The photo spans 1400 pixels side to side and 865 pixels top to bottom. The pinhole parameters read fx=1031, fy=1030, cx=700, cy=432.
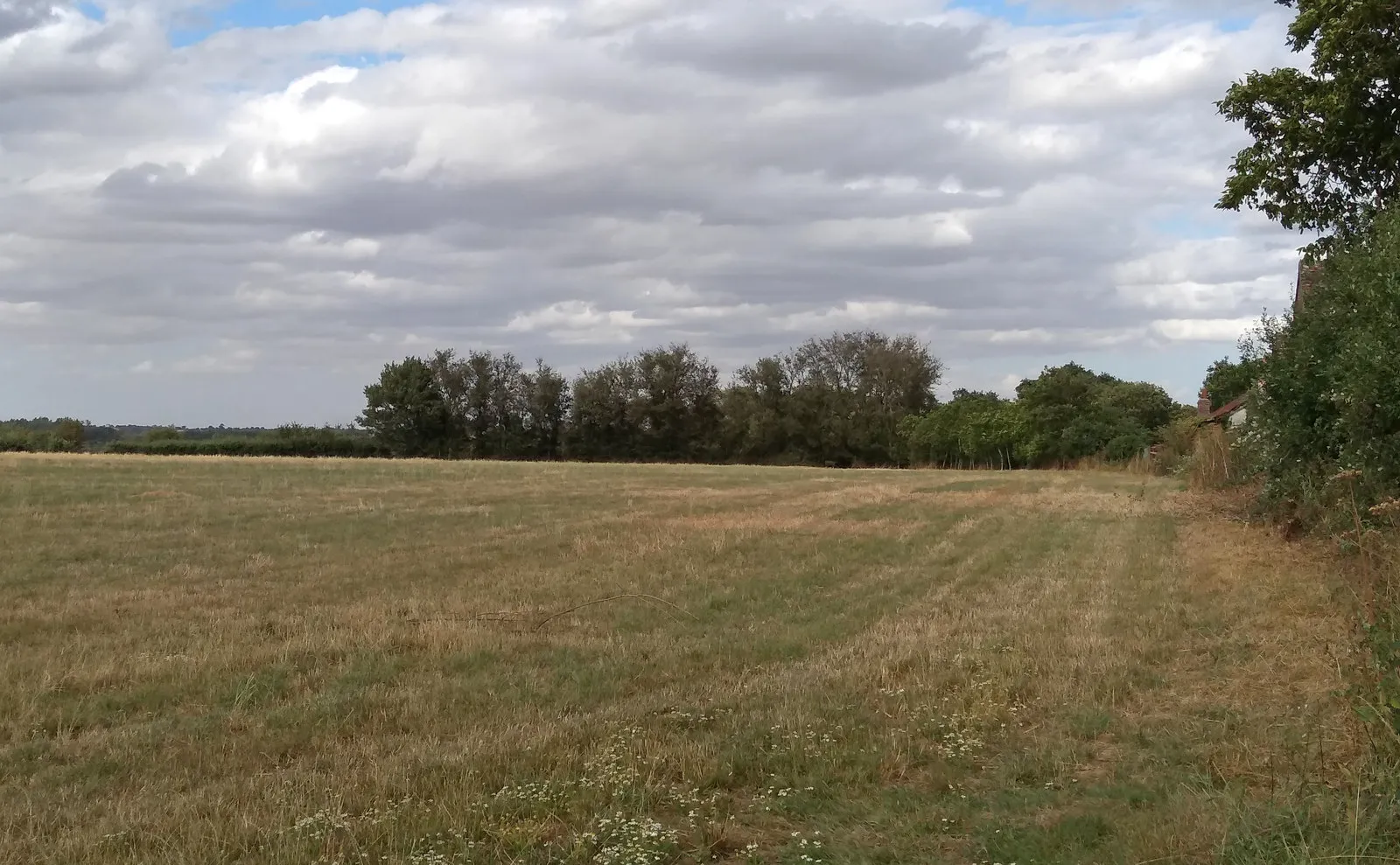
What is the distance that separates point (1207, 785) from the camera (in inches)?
236

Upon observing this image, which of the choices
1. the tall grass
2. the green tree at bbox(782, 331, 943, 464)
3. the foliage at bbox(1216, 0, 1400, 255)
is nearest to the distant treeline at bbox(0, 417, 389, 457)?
the green tree at bbox(782, 331, 943, 464)

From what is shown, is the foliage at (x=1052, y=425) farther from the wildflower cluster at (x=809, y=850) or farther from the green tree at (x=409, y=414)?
the wildflower cluster at (x=809, y=850)

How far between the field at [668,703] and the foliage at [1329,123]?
6507 millimetres

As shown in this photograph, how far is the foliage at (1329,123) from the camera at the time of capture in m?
17.6

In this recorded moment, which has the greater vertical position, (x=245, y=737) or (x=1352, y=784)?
(x=1352, y=784)

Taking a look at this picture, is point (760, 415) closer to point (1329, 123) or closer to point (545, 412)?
point (545, 412)

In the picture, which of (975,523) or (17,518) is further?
(975,523)

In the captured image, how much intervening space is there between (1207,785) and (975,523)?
19487 mm

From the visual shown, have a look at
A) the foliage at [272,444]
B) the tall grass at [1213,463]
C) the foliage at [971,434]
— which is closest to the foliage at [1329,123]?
the tall grass at [1213,463]

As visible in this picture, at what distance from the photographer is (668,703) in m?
8.62

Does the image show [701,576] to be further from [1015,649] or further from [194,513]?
[194,513]

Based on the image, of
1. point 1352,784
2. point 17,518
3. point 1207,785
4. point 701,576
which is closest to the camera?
point 1352,784

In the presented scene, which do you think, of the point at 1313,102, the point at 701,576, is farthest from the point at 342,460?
the point at 1313,102

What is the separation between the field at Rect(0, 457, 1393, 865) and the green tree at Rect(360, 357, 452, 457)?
7876cm
